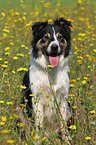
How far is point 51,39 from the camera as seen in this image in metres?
3.64

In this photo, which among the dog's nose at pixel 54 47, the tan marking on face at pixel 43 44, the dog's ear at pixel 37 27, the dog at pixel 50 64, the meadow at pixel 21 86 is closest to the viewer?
the meadow at pixel 21 86

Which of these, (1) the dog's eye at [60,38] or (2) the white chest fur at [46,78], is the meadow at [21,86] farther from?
(1) the dog's eye at [60,38]

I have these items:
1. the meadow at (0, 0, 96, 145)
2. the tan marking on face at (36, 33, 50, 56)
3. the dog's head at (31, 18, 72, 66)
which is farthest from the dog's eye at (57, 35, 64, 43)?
the meadow at (0, 0, 96, 145)

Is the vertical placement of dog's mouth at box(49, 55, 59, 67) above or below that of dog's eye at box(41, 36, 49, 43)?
below

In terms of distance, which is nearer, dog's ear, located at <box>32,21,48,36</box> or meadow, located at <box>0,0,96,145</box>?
meadow, located at <box>0,0,96,145</box>

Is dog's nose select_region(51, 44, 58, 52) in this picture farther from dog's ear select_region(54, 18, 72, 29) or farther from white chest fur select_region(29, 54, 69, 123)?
dog's ear select_region(54, 18, 72, 29)

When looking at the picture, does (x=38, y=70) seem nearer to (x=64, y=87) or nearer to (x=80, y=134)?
(x=64, y=87)

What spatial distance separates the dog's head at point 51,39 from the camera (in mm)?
3664

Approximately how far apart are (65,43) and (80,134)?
5.97ft

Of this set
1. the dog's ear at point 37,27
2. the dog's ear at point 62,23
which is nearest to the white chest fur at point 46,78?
the dog's ear at point 37,27

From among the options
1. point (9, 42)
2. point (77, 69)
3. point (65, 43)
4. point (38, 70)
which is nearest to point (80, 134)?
point (38, 70)

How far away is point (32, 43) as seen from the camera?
3.92 metres

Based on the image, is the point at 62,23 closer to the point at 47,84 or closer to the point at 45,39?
the point at 45,39

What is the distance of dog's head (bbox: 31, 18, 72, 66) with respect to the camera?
366 centimetres
